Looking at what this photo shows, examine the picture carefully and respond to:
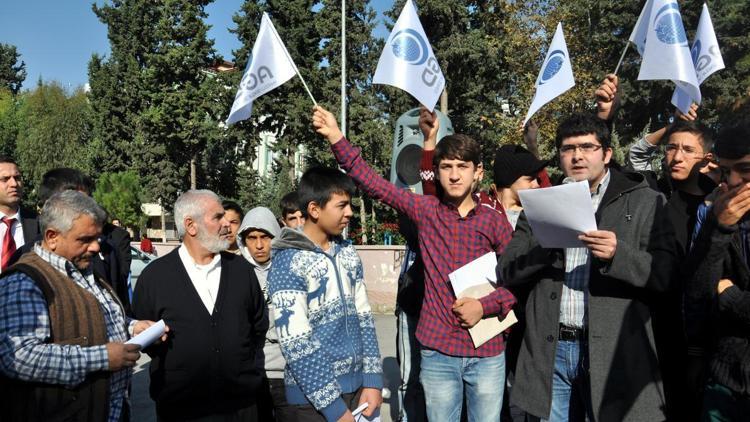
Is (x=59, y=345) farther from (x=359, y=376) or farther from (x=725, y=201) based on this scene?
(x=725, y=201)

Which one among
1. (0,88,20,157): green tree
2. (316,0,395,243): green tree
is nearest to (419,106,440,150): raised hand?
(316,0,395,243): green tree

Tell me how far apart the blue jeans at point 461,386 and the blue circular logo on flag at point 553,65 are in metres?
2.73

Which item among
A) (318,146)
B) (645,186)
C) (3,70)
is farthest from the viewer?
(3,70)

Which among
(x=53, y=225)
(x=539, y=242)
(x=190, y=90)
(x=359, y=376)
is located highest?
(x=190, y=90)

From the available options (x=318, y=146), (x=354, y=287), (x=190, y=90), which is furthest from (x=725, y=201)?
(x=190, y=90)

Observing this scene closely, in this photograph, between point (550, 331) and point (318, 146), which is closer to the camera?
point (550, 331)

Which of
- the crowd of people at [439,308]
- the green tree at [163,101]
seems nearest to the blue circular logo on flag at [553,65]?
the crowd of people at [439,308]

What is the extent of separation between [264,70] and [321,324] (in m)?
2.87

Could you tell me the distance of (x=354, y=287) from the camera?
3.35 m

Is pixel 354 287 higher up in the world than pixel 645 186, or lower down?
lower down

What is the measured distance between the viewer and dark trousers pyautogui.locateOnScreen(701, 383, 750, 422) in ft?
8.24

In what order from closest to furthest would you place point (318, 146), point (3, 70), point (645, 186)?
point (645, 186), point (318, 146), point (3, 70)

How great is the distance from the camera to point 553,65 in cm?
521

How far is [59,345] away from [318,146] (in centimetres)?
2739
